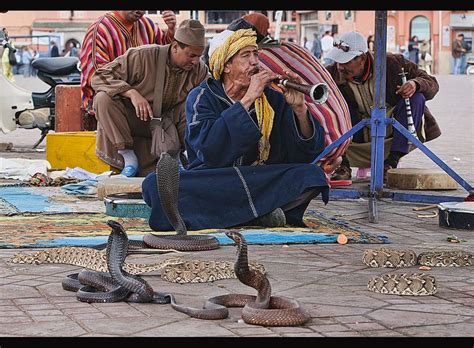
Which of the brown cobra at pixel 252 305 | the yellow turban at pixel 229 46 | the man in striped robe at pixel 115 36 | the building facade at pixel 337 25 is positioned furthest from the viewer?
the building facade at pixel 337 25

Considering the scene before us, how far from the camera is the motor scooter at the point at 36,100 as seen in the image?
38.3 ft

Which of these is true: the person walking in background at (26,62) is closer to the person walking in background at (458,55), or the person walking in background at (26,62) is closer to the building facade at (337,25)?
the building facade at (337,25)

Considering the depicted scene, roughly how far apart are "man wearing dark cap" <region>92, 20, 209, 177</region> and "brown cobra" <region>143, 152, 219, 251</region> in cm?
250

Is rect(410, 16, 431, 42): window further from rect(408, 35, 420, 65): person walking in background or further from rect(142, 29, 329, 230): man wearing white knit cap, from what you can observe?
rect(142, 29, 329, 230): man wearing white knit cap

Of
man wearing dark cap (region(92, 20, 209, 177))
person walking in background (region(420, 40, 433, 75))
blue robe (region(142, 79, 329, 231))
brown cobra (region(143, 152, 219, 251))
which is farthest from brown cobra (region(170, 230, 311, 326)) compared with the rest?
person walking in background (region(420, 40, 433, 75))

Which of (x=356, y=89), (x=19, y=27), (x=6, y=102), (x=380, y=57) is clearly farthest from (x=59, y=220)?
(x=19, y=27)

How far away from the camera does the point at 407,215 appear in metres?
6.88

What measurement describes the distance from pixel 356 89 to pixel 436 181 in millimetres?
870

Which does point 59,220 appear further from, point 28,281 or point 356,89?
point 356,89

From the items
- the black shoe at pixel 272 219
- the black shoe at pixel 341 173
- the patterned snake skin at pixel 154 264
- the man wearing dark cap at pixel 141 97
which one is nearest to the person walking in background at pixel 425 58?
the black shoe at pixel 341 173

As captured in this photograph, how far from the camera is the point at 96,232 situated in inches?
230

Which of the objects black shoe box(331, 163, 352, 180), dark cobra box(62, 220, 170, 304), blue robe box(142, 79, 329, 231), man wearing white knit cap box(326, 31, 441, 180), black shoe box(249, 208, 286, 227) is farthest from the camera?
black shoe box(331, 163, 352, 180)

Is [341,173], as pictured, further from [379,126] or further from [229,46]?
[229,46]

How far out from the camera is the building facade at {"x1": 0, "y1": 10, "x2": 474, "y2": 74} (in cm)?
5178
